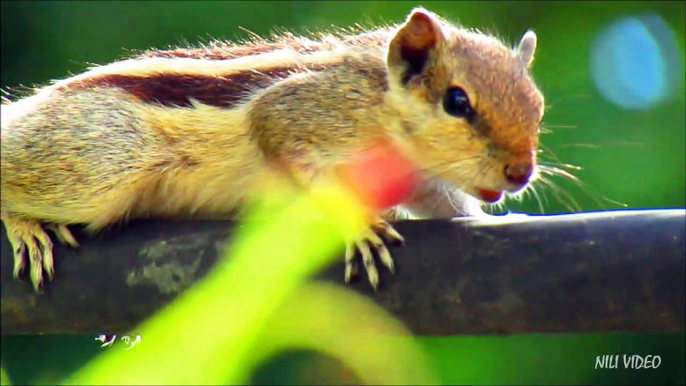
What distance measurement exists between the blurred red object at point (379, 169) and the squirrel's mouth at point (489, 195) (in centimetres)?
16

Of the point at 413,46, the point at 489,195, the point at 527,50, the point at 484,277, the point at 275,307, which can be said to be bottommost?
the point at 275,307

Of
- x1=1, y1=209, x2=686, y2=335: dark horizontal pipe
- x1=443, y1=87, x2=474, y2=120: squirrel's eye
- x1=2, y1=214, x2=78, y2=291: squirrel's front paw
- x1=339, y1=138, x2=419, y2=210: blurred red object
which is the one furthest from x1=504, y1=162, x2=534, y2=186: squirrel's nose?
x1=2, y1=214, x2=78, y2=291: squirrel's front paw

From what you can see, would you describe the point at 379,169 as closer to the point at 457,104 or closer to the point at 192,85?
the point at 457,104

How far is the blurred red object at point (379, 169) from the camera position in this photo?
2.53m

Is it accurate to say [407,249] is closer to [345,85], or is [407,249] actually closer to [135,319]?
[135,319]

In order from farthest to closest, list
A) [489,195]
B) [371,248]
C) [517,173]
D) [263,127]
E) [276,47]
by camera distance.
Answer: [276,47], [263,127], [489,195], [517,173], [371,248]

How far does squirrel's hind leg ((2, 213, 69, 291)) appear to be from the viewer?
2184 millimetres

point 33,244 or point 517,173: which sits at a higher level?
point 517,173

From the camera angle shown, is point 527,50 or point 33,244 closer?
point 33,244

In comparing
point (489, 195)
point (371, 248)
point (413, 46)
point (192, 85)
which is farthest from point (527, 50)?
point (371, 248)

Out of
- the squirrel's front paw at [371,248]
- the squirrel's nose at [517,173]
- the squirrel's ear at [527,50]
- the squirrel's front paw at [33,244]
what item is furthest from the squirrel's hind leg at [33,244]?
the squirrel's ear at [527,50]

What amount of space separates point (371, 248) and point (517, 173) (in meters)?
0.47

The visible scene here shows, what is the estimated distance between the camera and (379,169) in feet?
8.38

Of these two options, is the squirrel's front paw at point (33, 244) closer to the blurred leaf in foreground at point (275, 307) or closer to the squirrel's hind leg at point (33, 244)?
the squirrel's hind leg at point (33, 244)
